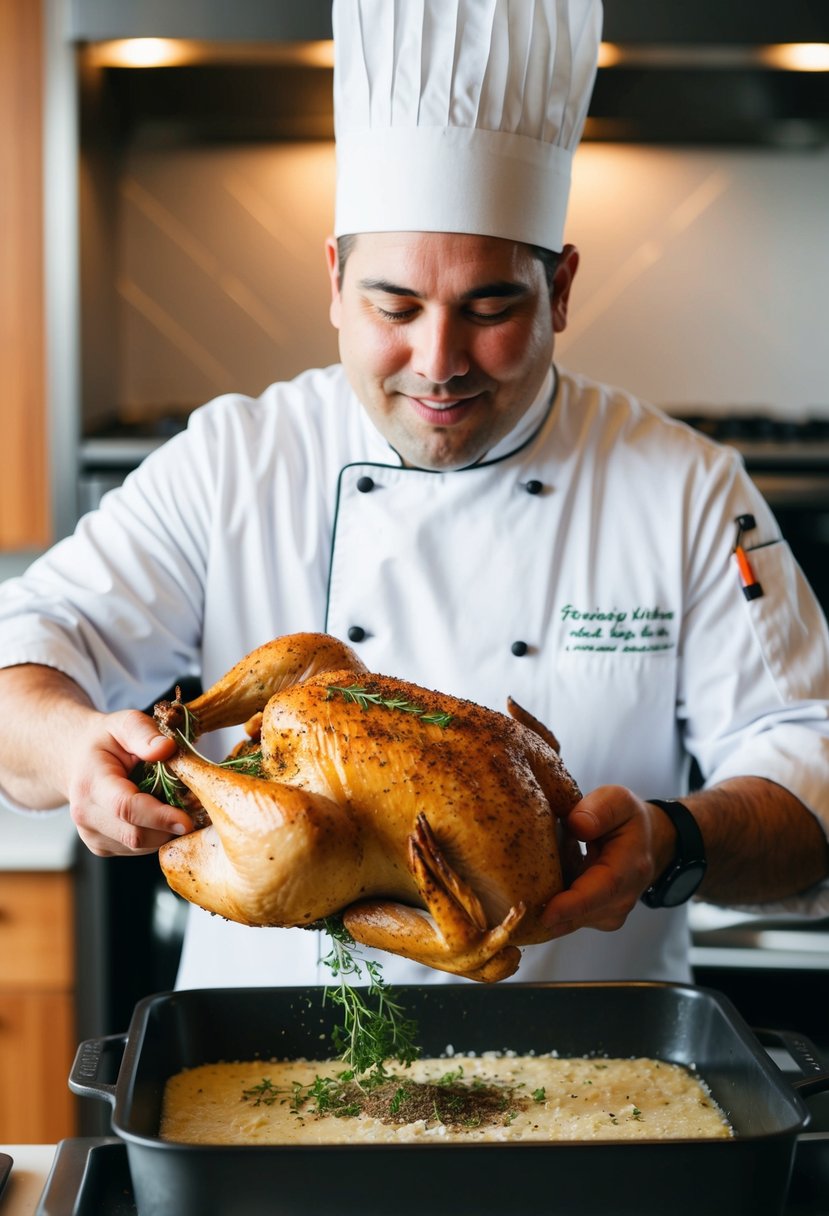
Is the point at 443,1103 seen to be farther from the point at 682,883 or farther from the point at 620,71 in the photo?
the point at 620,71

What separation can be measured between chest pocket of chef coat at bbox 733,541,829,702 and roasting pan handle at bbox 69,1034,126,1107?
0.95 m

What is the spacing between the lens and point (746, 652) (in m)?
1.69

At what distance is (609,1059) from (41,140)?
6.53ft

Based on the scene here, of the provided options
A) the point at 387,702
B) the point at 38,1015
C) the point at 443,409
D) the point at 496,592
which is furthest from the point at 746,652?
the point at 38,1015

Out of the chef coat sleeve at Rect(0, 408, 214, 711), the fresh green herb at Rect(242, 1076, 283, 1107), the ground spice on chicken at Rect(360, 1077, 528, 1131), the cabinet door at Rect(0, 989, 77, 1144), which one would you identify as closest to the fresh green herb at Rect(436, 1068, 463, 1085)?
the ground spice on chicken at Rect(360, 1077, 528, 1131)

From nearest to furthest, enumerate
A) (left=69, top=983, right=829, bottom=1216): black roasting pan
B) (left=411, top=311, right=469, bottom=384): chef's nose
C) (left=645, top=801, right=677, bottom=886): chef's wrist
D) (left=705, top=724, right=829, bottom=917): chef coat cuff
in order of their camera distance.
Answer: (left=69, top=983, right=829, bottom=1216): black roasting pan, (left=645, top=801, right=677, bottom=886): chef's wrist, (left=411, top=311, right=469, bottom=384): chef's nose, (left=705, top=724, right=829, bottom=917): chef coat cuff

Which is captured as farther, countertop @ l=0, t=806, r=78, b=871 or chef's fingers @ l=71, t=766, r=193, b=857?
countertop @ l=0, t=806, r=78, b=871

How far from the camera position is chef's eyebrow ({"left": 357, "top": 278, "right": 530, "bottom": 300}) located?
1442mm

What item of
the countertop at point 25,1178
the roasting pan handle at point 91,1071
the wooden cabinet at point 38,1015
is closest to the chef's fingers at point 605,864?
the roasting pan handle at point 91,1071

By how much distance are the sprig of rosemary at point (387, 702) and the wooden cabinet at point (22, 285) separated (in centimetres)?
162

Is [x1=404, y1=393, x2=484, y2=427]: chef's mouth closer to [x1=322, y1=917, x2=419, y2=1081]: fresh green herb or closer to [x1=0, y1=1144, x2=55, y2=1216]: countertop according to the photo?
[x1=322, y1=917, x2=419, y2=1081]: fresh green herb

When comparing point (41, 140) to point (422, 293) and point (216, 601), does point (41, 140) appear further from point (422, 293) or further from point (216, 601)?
point (422, 293)

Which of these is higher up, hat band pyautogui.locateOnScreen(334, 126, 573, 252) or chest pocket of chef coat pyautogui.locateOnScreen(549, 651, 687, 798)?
hat band pyautogui.locateOnScreen(334, 126, 573, 252)

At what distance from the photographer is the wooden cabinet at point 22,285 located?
2.42 m
